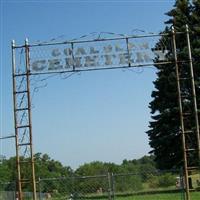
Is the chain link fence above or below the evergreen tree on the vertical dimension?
below

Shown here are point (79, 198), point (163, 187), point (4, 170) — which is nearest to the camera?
point (79, 198)

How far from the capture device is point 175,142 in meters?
42.3

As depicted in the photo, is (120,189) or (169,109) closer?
(120,189)

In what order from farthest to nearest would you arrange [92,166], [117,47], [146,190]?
[92,166] < [146,190] < [117,47]

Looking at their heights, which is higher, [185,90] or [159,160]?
[185,90]

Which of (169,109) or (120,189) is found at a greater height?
(169,109)

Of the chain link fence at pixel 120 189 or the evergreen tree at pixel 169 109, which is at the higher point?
the evergreen tree at pixel 169 109

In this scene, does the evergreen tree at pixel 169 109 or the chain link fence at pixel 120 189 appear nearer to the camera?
the chain link fence at pixel 120 189

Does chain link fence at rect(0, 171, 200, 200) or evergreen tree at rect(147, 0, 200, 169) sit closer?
chain link fence at rect(0, 171, 200, 200)

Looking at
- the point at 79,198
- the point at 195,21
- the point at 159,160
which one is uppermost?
the point at 195,21

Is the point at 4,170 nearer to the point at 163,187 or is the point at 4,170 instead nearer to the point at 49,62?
the point at 163,187

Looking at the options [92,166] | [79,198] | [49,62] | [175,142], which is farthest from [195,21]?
[49,62]

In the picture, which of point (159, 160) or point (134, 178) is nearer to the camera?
point (134, 178)

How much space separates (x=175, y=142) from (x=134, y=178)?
603 inches
